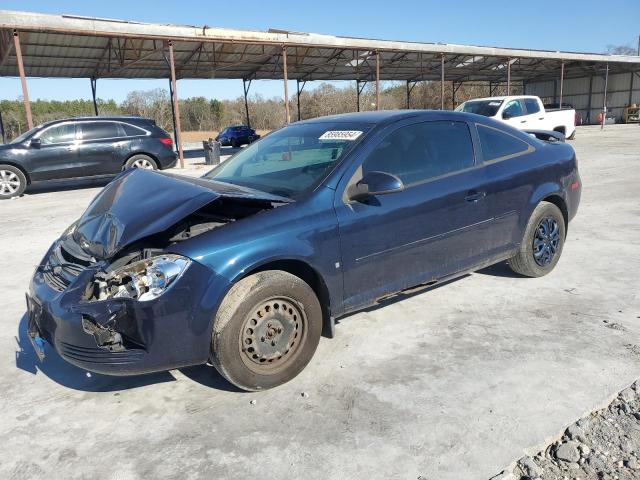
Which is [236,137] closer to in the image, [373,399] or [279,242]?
[279,242]

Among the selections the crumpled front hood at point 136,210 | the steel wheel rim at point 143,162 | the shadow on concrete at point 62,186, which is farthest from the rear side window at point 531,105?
the crumpled front hood at point 136,210

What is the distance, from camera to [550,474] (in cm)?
224

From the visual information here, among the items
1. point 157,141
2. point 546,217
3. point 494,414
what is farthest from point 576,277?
point 157,141

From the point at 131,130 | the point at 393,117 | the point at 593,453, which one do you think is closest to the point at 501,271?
the point at 393,117

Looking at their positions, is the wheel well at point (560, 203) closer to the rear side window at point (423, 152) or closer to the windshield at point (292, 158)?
the rear side window at point (423, 152)

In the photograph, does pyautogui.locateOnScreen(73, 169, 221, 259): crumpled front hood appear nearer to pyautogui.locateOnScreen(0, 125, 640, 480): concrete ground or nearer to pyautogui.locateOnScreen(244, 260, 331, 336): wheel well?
pyautogui.locateOnScreen(244, 260, 331, 336): wheel well

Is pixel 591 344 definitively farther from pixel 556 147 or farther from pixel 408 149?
pixel 556 147

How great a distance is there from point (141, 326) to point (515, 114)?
15743 mm

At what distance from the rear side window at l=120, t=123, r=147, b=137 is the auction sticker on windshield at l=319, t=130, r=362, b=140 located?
388 inches

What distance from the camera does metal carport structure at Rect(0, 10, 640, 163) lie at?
14.4m

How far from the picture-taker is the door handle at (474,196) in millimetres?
3869

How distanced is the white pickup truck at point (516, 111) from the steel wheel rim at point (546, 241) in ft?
36.6

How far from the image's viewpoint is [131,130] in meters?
12.4

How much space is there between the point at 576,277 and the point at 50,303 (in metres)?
4.37
